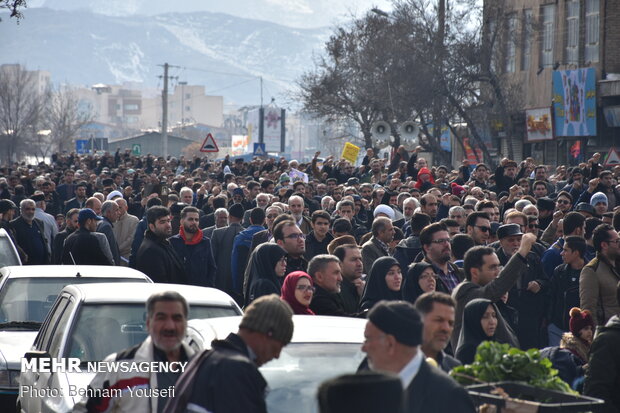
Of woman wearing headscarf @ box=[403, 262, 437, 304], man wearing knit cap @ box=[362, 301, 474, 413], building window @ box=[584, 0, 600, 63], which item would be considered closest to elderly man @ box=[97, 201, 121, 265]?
woman wearing headscarf @ box=[403, 262, 437, 304]

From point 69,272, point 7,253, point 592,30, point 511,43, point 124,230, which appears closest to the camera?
point 69,272

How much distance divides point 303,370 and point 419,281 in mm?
3071

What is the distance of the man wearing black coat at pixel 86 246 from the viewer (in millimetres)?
12297

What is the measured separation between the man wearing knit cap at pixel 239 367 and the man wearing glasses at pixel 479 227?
6.40 meters

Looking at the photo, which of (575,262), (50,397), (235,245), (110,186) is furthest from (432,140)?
(50,397)

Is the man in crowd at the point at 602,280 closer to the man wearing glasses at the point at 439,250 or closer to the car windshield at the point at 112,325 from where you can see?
the man wearing glasses at the point at 439,250

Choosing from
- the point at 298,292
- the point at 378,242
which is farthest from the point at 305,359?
the point at 378,242

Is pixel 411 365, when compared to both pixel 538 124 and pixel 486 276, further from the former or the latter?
pixel 538 124

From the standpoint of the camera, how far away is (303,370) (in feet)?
18.9

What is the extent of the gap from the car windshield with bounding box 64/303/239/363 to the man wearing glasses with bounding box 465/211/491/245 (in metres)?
3.86

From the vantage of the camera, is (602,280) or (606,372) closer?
(606,372)

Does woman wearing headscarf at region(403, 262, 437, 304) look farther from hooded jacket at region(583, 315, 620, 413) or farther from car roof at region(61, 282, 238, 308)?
hooded jacket at region(583, 315, 620, 413)

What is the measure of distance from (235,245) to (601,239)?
4857mm

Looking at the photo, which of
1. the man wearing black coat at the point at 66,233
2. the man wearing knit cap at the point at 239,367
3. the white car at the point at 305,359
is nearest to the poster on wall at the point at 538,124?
the man wearing black coat at the point at 66,233
